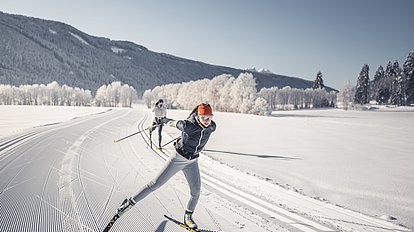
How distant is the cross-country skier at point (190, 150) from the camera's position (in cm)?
369

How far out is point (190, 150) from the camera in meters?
3.81

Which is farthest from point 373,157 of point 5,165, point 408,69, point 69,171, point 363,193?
point 408,69

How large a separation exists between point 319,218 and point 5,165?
8411 millimetres

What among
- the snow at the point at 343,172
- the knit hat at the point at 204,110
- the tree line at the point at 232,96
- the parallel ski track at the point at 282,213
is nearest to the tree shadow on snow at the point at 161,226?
the parallel ski track at the point at 282,213

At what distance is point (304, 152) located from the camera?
1108 centimetres

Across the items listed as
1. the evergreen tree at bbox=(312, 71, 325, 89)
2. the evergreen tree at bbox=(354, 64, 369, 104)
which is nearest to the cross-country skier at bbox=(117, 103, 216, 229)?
the evergreen tree at bbox=(354, 64, 369, 104)

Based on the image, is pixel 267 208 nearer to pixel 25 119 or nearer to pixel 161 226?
pixel 161 226

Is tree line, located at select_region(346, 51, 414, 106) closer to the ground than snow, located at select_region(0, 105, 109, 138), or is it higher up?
higher up

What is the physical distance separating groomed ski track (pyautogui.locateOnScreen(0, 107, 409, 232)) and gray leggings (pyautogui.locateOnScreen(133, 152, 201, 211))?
635 mm

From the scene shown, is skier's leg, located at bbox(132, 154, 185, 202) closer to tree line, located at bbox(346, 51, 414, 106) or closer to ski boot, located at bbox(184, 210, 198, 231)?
ski boot, located at bbox(184, 210, 198, 231)

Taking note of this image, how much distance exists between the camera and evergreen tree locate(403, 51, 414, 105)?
69.5 metres

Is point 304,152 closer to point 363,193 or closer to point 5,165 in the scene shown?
point 363,193

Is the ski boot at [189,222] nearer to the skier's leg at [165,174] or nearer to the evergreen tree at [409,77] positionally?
the skier's leg at [165,174]

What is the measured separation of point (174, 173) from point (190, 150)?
46cm
